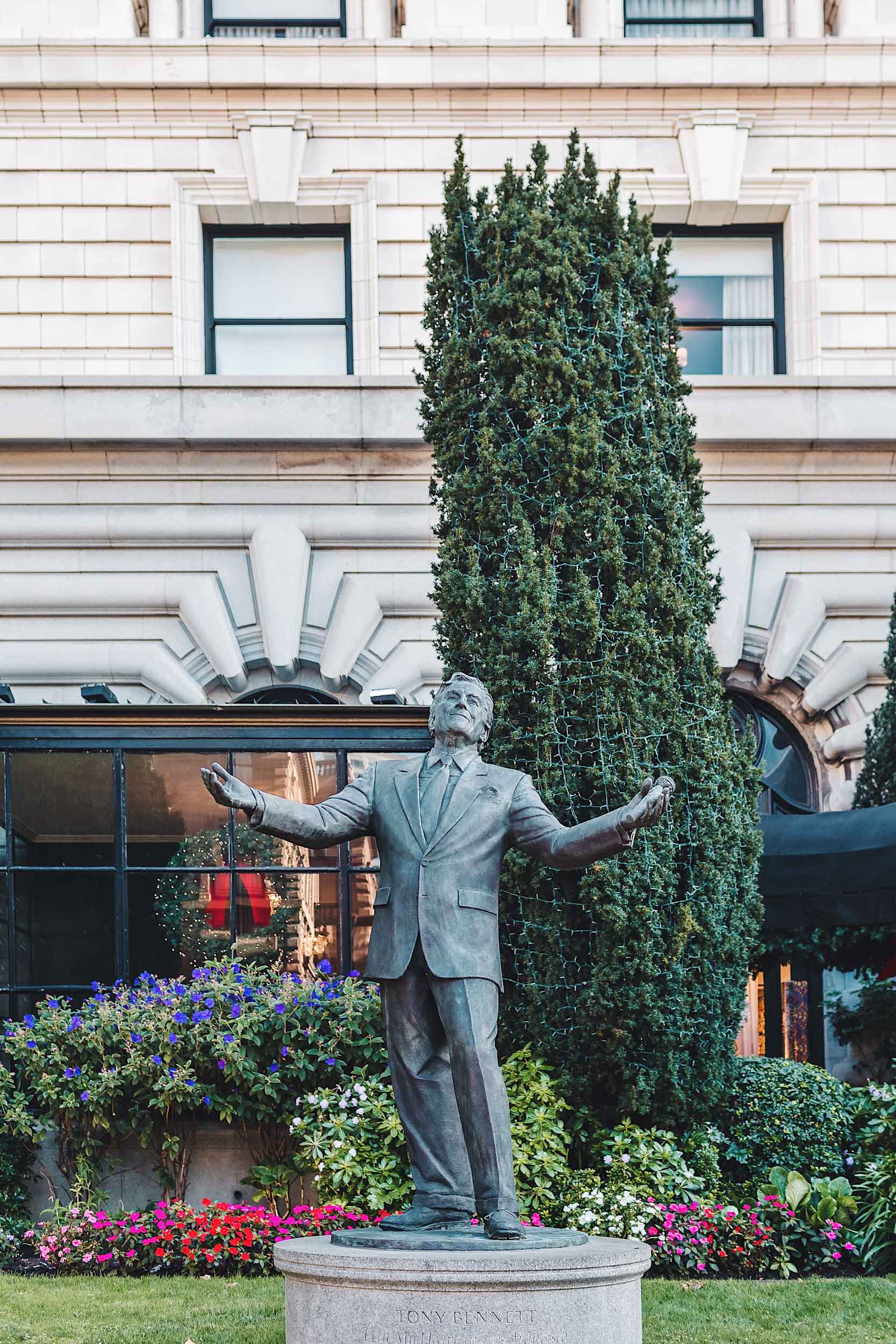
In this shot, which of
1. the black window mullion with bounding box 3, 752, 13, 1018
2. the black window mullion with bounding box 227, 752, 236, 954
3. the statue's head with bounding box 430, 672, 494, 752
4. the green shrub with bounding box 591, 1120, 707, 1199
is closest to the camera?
the statue's head with bounding box 430, 672, 494, 752

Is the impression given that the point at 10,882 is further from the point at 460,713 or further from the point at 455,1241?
the point at 455,1241

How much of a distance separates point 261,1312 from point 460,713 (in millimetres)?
3785

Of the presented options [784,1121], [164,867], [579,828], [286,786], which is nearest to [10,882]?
[164,867]

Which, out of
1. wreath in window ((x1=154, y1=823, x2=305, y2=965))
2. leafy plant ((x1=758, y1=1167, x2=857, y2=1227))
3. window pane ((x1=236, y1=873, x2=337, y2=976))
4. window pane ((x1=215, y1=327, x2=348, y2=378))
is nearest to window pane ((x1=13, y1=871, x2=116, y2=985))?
wreath in window ((x1=154, y1=823, x2=305, y2=965))

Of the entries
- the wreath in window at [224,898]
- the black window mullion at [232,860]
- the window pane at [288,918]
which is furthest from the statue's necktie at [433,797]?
the window pane at [288,918]

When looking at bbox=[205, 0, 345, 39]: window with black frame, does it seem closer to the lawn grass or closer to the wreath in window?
the wreath in window

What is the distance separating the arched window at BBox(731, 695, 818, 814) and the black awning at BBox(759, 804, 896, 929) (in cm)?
275

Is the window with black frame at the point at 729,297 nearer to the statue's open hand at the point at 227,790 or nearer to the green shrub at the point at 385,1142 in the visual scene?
the green shrub at the point at 385,1142

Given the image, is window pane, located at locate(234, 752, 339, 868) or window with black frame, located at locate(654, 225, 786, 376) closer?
window pane, located at locate(234, 752, 339, 868)

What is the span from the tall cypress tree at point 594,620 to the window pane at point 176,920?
3770mm

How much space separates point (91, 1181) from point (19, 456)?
8777mm

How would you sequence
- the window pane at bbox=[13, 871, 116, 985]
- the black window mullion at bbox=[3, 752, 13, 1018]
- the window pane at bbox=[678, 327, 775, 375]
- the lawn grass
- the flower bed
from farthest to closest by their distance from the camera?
the window pane at bbox=[678, 327, 775, 375]
the window pane at bbox=[13, 871, 116, 985]
the black window mullion at bbox=[3, 752, 13, 1018]
the flower bed
the lawn grass

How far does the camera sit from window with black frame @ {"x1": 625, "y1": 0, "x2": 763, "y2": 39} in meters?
19.6

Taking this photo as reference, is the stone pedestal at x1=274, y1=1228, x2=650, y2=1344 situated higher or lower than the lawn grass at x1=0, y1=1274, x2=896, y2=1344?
higher
